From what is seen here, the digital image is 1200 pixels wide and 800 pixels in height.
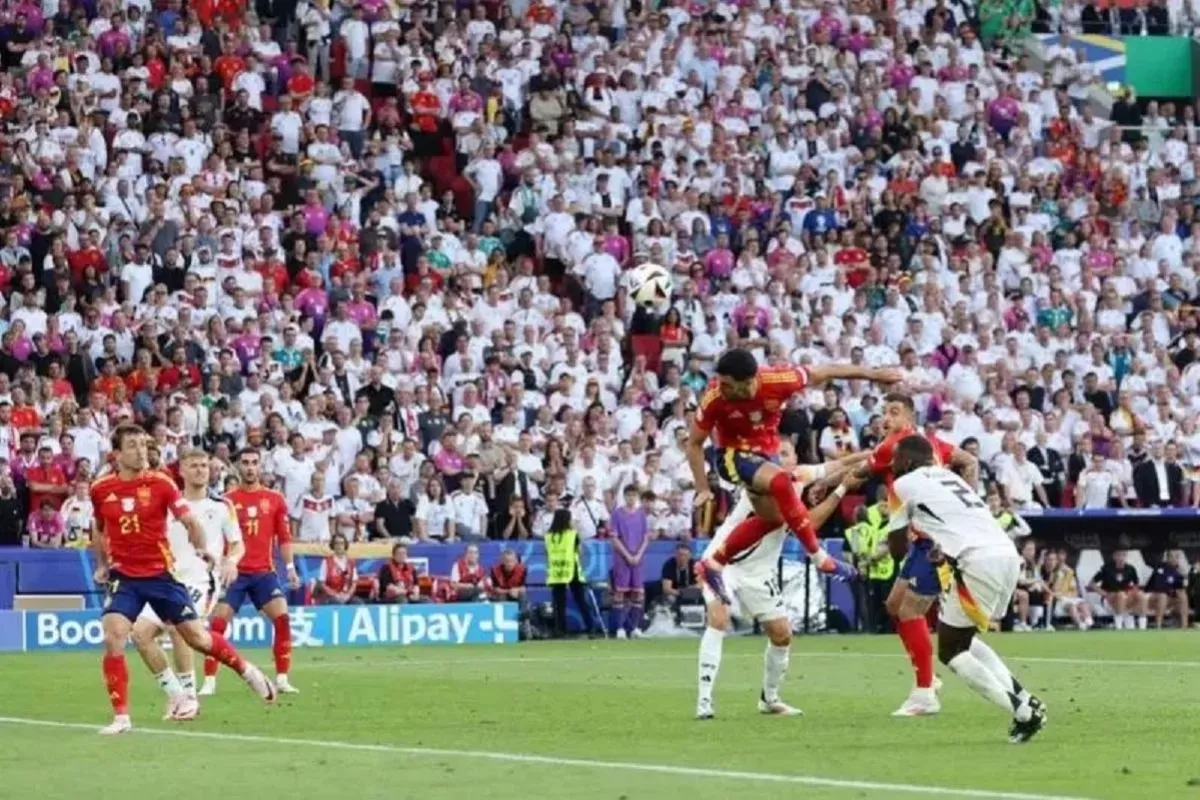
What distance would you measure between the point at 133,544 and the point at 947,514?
5.44 m

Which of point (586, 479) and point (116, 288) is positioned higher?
point (116, 288)

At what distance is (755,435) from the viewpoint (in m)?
17.5

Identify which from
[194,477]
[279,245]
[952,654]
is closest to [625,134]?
[279,245]

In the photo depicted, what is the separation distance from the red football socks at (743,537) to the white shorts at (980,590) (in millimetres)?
2420

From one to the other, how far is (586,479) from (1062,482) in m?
6.97

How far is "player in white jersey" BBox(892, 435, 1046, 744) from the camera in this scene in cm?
1543

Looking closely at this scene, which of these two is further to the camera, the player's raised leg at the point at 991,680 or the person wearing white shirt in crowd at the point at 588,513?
the person wearing white shirt in crowd at the point at 588,513

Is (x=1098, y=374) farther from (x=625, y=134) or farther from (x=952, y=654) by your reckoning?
(x=952, y=654)

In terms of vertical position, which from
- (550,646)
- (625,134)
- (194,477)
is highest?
(625,134)

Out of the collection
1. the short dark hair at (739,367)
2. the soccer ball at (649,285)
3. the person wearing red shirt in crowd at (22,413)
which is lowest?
the short dark hair at (739,367)

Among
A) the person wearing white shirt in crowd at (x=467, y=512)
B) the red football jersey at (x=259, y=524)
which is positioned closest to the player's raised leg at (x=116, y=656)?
the red football jersey at (x=259, y=524)

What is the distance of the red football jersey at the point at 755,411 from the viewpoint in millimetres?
17375

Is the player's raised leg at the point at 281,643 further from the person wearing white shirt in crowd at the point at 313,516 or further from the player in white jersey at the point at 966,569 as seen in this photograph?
the person wearing white shirt in crowd at the point at 313,516

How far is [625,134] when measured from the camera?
40.2m
